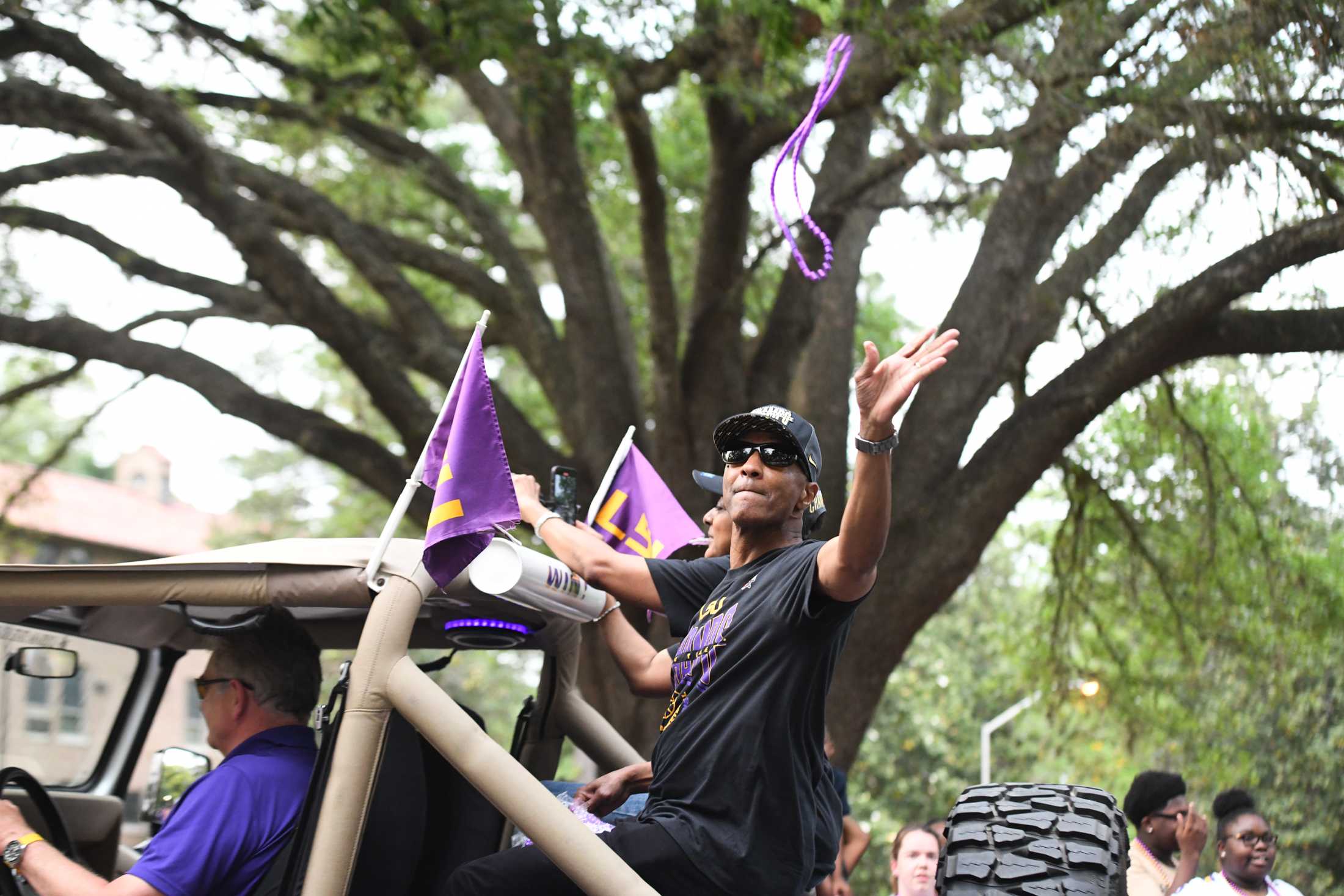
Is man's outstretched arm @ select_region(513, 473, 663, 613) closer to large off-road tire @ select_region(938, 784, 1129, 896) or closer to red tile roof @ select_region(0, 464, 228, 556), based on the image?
large off-road tire @ select_region(938, 784, 1129, 896)

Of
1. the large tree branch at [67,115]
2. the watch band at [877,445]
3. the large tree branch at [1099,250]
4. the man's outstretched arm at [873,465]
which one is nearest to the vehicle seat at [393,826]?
the man's outstretched arm at [873,465]

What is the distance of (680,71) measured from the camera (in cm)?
978

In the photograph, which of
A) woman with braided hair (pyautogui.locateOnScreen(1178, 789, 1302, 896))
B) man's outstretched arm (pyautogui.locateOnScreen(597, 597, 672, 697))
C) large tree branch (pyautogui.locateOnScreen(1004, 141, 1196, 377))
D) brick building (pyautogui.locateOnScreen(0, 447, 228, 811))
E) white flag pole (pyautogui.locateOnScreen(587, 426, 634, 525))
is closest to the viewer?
man's outstretched arm (pyautogui.locateOnScreen(597, 597, 672, 697))

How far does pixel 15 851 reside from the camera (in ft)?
11.3

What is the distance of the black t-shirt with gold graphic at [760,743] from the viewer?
3213 millimetres

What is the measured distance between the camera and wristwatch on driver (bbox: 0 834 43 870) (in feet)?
11.3

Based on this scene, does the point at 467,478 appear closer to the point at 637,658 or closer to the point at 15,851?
the point at 637,658

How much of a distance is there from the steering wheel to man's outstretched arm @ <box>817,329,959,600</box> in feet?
7.83

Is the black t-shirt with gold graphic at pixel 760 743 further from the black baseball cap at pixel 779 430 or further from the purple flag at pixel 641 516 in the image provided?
the purple flag at pixel 641 516

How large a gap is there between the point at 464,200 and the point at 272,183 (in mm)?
1529

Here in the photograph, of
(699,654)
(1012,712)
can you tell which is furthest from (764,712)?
(1012,712)

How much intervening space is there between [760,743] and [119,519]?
47.1 metres

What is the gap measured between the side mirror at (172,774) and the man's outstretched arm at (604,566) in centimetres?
186

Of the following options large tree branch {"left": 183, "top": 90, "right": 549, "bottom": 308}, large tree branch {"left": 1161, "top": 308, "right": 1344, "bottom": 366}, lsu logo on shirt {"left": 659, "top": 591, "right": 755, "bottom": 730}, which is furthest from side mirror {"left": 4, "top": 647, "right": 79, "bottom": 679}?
large tree branch {"left": 1161, "top": 308, "right": 1344, "bottom": 366}
